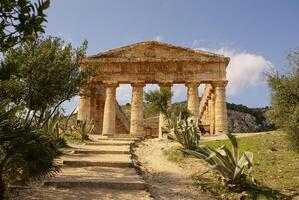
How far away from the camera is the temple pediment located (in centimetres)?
3294

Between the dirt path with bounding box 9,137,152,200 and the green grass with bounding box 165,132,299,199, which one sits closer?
the dirt path with bounding box 9,137,152,200

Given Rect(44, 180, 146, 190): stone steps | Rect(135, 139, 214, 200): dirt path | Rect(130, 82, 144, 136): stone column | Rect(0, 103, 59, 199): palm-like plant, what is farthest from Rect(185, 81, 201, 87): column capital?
Rect(0, 103, 59, 199): palm-like plant

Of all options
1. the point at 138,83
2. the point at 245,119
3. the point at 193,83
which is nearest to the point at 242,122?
the point at 245,119

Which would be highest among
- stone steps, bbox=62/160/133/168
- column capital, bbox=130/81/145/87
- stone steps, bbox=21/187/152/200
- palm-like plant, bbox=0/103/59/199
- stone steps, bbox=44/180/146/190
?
column capital, bbox=130/81/145/87

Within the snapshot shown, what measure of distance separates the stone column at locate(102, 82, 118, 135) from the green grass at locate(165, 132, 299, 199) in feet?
55.3

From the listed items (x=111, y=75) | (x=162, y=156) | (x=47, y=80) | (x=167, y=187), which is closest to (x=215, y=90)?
(x=111, y=75)

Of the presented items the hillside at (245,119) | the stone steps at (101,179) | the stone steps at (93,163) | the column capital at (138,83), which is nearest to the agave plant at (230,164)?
the stone steps at (101,179)

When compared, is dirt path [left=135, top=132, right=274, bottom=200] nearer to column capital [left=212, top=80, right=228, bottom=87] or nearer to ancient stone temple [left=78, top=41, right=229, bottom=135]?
ancient stone temple [left=78, top=41, right=229, bottom=135]

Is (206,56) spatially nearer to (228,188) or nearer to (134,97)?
(134,97)

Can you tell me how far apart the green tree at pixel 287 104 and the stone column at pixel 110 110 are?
60.4ft

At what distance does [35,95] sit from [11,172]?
22.7ft

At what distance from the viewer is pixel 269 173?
10.6m

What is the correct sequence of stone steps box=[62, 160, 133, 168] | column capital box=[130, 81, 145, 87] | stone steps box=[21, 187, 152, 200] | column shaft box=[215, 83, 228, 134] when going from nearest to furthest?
stone steps box=[21, 187, 152, 200] < stone steps box=[62, 160, 133, 168] < column shaft box=[215, 83, 228, 134] < column capital box=[130, 81, 145, 87]

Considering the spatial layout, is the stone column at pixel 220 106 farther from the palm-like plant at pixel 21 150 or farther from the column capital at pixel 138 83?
the palm-like plant at pixel 21 150
